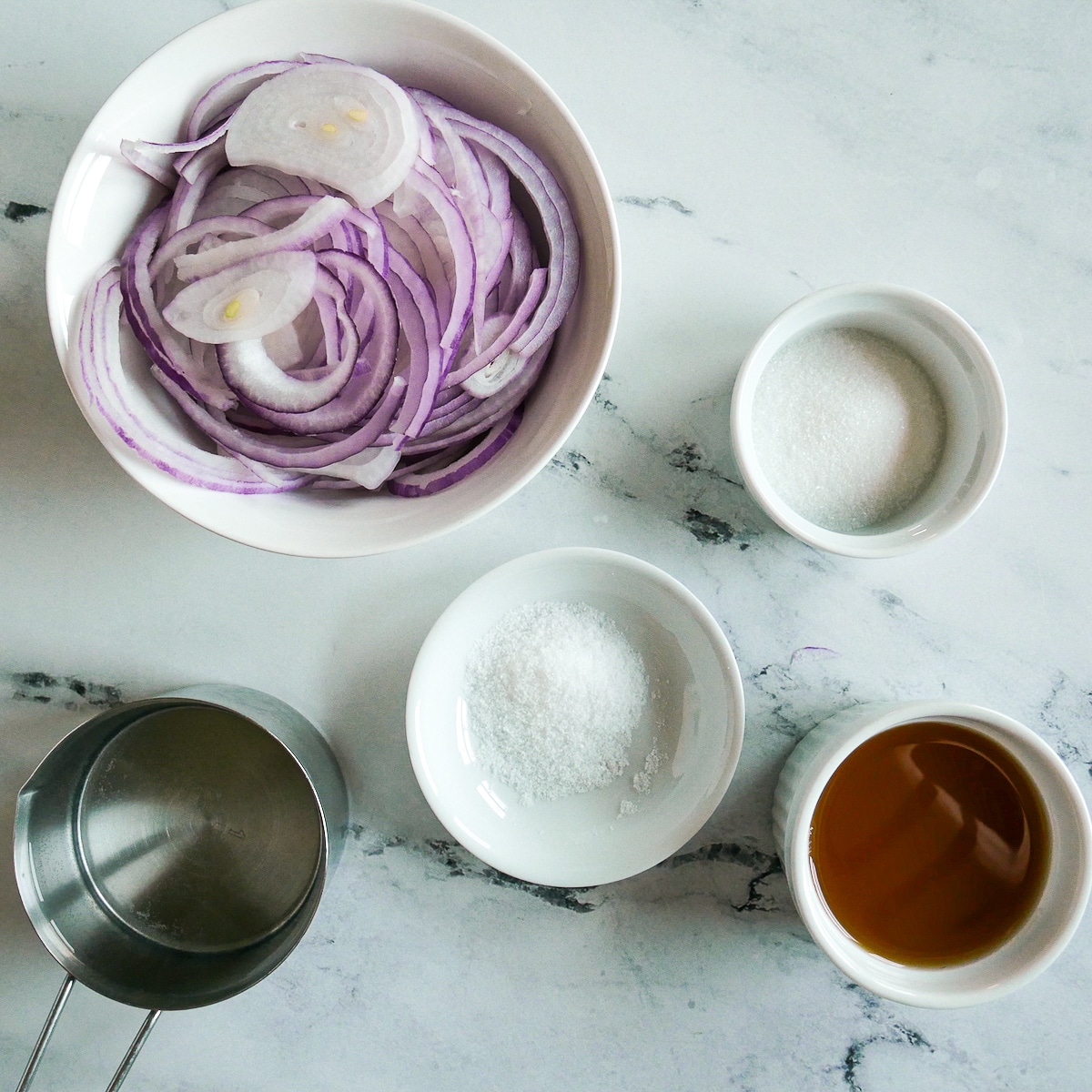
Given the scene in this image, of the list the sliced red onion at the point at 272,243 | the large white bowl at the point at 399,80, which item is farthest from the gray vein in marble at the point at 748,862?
the sliced red onion at the point at 272,243

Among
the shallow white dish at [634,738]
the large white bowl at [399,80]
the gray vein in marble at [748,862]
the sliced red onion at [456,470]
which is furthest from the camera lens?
the gray vein in marble at [748,862]

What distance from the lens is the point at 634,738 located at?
3.73 ft

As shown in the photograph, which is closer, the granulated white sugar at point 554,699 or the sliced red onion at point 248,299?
the sliced red onion at point 248,299

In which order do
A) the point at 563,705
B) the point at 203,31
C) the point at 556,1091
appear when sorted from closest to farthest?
1. the point at 203,31
2. the point at 563,705
3. the point at 556,1091

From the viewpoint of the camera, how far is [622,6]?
1110 mm

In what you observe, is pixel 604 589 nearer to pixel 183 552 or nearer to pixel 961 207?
pixel 183 552

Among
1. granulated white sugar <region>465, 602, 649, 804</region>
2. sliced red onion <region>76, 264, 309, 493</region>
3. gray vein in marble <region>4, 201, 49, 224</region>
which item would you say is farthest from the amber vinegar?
gray vein in marble <region>4, 201, 49, 224</region>

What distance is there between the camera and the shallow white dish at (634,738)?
106 cm

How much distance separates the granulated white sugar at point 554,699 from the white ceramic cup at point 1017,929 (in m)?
0.23

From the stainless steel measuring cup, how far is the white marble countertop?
8cm

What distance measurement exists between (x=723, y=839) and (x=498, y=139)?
2.94ft

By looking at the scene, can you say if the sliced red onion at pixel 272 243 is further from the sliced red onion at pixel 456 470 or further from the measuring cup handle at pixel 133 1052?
the measuring cup handle at pixel 133 1052

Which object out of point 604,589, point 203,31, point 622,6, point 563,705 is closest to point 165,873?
point 563,705

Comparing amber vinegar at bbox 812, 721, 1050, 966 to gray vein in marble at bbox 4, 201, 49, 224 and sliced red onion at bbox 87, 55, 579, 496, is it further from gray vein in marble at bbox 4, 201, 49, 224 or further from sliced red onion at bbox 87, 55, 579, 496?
gray vein in marble at bbox 4, 201, 49, 224
